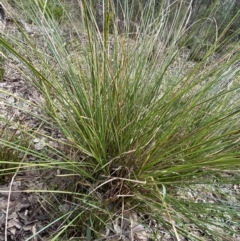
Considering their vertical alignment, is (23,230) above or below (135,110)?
below

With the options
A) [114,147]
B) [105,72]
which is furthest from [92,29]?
[114,147]

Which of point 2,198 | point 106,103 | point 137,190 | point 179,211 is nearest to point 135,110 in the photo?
point 106,103

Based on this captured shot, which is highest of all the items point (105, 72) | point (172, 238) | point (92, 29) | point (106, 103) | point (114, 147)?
point (92, 29)

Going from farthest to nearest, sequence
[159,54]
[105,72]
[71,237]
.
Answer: [159,54], [105,72], [71,237]

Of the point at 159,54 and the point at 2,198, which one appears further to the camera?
the point at 159,54

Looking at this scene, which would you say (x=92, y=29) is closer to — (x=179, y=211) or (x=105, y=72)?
(x=105, y=72)

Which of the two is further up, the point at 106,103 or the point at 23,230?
the point at 106,103

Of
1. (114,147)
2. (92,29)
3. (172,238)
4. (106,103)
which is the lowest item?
(172,238)

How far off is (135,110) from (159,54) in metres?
0.36

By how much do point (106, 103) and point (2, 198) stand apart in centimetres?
60

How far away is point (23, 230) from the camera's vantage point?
1.21m

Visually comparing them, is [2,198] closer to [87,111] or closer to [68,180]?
[68,180]

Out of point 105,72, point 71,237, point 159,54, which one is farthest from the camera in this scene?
point 159,54

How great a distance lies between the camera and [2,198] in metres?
1.30
